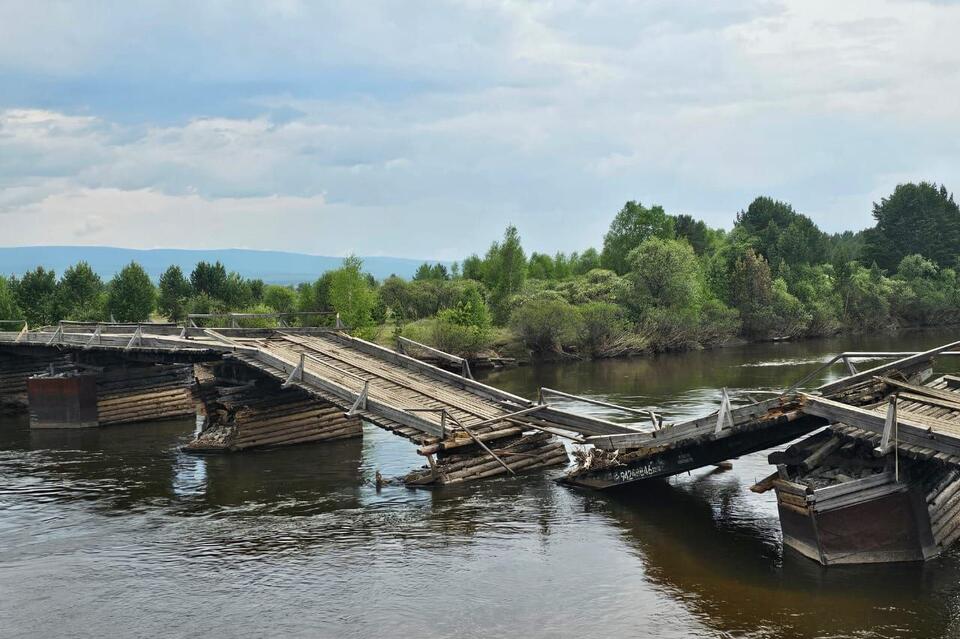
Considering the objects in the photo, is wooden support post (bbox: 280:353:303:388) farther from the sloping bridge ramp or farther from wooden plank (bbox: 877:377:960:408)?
wooden plank (bbox: 877:377:960:408)

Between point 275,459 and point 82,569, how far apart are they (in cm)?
1182

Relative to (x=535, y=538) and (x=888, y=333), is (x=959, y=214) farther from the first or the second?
(x=535, y=538)

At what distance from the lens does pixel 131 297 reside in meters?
83.0

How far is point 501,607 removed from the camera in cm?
1867

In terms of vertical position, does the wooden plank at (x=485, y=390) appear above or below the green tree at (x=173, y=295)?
below

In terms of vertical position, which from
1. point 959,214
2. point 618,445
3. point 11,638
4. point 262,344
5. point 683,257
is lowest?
point 11,638

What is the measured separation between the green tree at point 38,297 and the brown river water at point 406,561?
53250 mm

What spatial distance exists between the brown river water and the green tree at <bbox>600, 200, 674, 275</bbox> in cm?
8304

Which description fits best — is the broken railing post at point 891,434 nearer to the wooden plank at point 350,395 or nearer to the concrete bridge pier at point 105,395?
the wooden plank at point 350,395

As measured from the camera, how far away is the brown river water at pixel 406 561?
18000 millimetres

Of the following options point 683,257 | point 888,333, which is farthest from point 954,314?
point 683,257

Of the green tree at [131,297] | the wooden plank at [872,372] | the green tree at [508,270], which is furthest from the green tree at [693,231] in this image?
the wooden plank at [872,372]

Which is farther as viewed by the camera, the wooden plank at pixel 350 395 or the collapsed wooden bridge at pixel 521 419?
the wooden plank at pixel 350 395

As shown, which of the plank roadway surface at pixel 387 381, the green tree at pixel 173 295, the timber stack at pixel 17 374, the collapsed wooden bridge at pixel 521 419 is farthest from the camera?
the green tree at pixel 173 295
